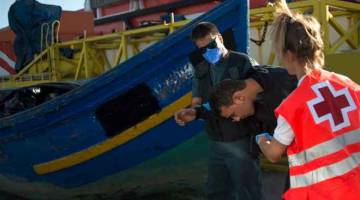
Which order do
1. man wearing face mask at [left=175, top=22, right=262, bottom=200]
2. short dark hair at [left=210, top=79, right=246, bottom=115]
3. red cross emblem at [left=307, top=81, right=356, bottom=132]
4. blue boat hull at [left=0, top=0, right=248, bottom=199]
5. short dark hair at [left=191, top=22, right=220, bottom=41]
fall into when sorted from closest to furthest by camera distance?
red cross emblem at [left=307, top=81, right=356, bottom=132], short dark hair at [left=210, top=79, right=246, bottom=115], man wearing face mask at [left=175, top=22, right=262, bottom=200], short dark hair at [left=191, top=22, right=220, bottom=41], blue boat hull at [left=0, top=0, right=248, bottom=199]

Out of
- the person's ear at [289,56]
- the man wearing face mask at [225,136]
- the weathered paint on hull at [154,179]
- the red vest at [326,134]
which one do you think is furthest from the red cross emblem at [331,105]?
the weathered paint on hull at [154,179]

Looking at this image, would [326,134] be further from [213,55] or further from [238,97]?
[213,55]

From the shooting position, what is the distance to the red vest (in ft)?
5.45

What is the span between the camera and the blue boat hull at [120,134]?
156 inches

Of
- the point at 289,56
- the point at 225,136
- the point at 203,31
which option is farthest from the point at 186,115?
the point at 289,56

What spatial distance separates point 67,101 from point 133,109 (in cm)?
54

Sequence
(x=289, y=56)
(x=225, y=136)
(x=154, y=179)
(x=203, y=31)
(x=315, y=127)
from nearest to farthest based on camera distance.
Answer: (x=315, y=127)
(x=289, y=56)
(x=225, y=136)
(x=203, y=31)
(x=154, y=179)

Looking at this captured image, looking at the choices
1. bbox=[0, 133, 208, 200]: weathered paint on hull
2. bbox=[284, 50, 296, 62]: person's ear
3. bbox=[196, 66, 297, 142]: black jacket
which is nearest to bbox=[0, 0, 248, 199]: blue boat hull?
bbox=[0, 133, 208, 200]: weathered paint on hull

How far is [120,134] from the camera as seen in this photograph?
413 centimetres

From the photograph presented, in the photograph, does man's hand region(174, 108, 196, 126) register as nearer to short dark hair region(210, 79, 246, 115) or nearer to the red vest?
short dark hair region(210, 79, 246, 115)

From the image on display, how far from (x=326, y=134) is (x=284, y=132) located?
140 millimetres

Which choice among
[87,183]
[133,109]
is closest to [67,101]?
[133,109]

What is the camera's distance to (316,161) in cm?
170

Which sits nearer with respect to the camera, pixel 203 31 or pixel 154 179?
pixel 203 31
